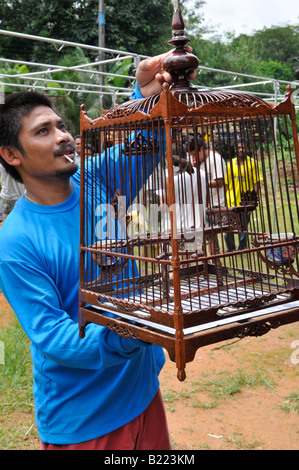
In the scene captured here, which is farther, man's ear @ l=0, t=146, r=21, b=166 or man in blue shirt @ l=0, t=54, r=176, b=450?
man's ear @ l=0, t=146, r=21, b=166

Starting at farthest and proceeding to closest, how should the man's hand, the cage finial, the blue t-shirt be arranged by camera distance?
the man's hand, the blue t-shirt, the cage finial

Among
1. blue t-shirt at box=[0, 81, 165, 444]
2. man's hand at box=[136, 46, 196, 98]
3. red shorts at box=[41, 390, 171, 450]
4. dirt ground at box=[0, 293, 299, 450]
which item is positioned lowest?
dirt ground at box=[0, 293, 299, 450]

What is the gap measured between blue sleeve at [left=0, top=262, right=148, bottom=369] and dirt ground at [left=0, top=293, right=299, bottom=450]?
2.11 metres

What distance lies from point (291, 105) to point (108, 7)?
65.5ft

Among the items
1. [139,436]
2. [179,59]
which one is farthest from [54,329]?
[179,59]

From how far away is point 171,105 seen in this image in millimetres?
1258

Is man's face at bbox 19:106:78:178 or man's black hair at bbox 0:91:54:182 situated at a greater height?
man's black hair at bbox 0:91:54:182

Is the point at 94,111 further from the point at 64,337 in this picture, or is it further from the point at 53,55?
the point at 64,337

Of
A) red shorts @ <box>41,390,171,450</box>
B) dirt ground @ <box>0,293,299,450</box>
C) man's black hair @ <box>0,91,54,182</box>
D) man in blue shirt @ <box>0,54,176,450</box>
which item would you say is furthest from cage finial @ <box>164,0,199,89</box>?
dirt ground @ <box>0,293,299,450</box>

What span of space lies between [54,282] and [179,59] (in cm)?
89

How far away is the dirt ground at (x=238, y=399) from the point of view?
3443mm

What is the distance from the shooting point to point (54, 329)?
62.5 inches

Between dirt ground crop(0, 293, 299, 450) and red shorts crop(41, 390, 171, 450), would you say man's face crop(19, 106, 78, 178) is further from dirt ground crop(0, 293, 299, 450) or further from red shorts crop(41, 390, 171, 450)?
dirt ground crop(0, 293, 299, 450)

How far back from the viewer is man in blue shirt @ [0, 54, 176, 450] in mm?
1672
